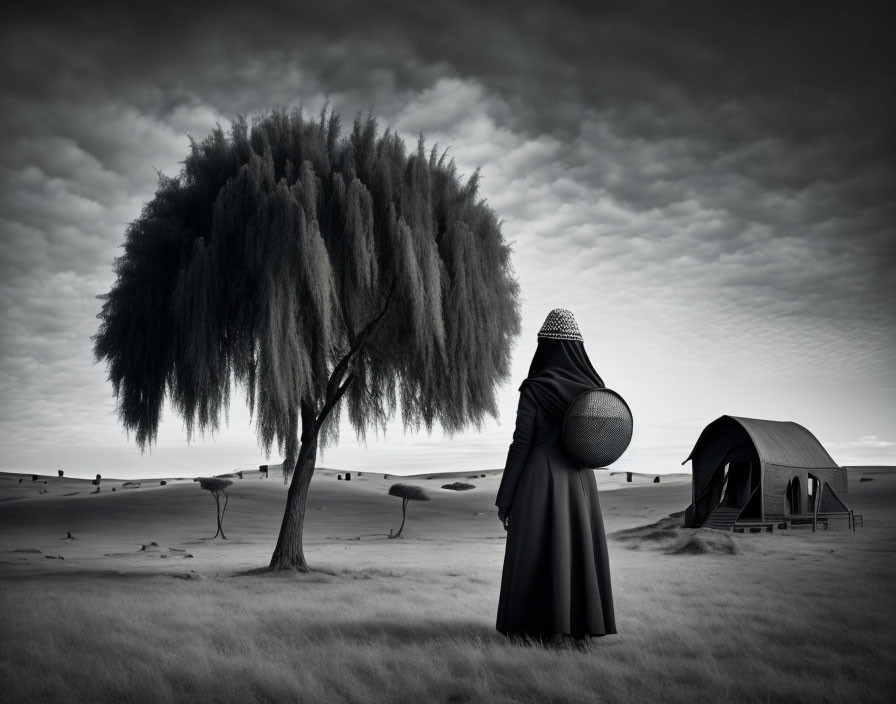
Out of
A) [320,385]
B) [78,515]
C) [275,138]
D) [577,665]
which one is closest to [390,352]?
[320,385]

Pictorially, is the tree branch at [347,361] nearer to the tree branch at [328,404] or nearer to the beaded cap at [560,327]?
the tree branch at [328,404]

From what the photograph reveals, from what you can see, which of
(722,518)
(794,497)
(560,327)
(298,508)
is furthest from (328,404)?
(794,497)

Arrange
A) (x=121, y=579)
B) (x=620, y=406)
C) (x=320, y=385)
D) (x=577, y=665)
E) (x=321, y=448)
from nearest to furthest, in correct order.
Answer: (x=577, y=665) → (x=620, y=406) → (x=121, y=579) → (x=320, y=385) → (x=321, y=448)

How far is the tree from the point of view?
10.9 metres

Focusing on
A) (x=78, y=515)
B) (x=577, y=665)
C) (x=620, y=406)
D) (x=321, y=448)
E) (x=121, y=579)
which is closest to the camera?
(x=577, y=665)

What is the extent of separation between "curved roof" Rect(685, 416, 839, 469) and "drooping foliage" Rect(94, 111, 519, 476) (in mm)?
9901

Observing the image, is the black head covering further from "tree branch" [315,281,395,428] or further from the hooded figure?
"tree branch" [315,281,395,428]

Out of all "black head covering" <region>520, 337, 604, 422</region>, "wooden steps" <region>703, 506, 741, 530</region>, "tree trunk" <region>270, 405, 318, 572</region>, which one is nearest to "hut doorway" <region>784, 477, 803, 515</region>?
"wooden steps" <region>703, 506, 741, 530</region>

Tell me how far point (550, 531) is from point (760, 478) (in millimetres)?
15269

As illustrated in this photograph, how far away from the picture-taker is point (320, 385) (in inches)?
480

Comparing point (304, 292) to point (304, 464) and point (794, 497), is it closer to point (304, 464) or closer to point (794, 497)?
point (304, 464)

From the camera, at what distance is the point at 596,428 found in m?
5.52

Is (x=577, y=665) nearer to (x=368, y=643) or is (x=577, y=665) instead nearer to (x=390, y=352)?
(x=368, y=643)

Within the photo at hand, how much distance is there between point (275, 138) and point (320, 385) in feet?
14.8
